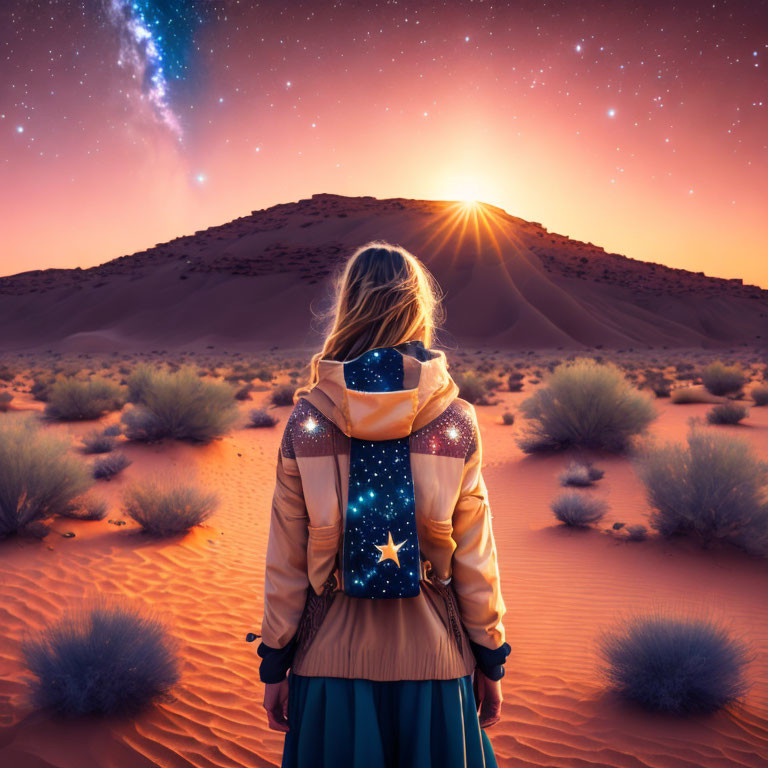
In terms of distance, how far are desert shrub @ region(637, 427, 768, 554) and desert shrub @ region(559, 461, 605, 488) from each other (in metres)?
1.83

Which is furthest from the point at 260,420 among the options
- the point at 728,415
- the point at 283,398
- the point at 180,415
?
the point at 728,415

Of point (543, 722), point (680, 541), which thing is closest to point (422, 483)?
point (543, 722)

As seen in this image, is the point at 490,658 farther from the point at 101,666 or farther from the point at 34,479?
the point at 34,479

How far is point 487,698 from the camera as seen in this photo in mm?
1747

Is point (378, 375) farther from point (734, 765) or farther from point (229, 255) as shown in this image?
point (229, 255)

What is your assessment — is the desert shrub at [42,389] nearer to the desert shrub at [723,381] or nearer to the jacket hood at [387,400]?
the jacket hood at [387,400]

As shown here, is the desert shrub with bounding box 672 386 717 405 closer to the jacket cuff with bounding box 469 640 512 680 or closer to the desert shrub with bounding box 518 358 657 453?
the desert shrub with bounding box 518 358 657 453

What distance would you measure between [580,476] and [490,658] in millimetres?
7401

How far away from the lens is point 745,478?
6004mm

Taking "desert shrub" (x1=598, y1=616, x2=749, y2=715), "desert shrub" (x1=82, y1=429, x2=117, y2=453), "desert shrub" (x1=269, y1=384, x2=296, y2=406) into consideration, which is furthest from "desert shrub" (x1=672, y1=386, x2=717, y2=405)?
"desert shrub" (x1=82, y1=429, x2=117, y2=453)

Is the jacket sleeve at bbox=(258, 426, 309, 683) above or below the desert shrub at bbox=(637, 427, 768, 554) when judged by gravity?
above

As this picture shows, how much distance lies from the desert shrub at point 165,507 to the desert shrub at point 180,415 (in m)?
4.24

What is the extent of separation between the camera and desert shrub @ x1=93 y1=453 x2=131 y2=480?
872cm

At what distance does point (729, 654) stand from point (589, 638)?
4.22 feet
